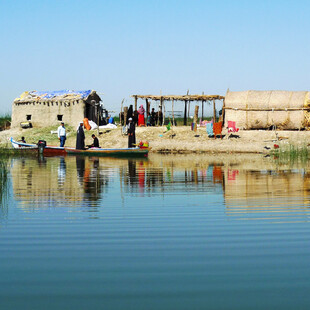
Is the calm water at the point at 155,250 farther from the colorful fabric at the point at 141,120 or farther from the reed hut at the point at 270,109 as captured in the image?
the colorful fabric at the point at 141,120

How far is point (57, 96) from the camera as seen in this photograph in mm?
37656

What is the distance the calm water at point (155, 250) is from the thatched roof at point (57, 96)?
26052 millimetres

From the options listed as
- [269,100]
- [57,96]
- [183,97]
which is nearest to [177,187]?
[269,100]

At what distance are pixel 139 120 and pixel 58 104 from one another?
215 inches

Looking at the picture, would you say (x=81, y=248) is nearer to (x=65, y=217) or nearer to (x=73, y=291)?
(x=73, y=291)

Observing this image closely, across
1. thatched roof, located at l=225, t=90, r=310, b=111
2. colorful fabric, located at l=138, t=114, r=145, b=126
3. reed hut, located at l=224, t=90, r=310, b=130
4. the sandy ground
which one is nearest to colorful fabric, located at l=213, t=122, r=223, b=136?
the sandy ground

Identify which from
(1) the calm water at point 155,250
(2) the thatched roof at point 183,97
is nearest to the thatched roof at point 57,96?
(2) the thatched roof at point 183,97

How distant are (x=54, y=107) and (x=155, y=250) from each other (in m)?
32.2

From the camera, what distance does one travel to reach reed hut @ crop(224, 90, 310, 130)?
31.1 meters

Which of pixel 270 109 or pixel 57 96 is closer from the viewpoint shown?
pixel 270 109

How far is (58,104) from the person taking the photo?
3722cm

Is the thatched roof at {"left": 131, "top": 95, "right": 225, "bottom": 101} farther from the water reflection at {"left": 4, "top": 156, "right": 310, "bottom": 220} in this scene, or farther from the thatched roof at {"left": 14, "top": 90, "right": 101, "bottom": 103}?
the water reflection at {"left": 4, "top": 156, "right": 310, "bottom": 220}

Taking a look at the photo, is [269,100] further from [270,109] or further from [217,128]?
[217,128]

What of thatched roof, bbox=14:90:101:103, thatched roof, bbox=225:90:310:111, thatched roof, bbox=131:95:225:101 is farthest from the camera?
thatched roof, bbox=14:90:101:103
